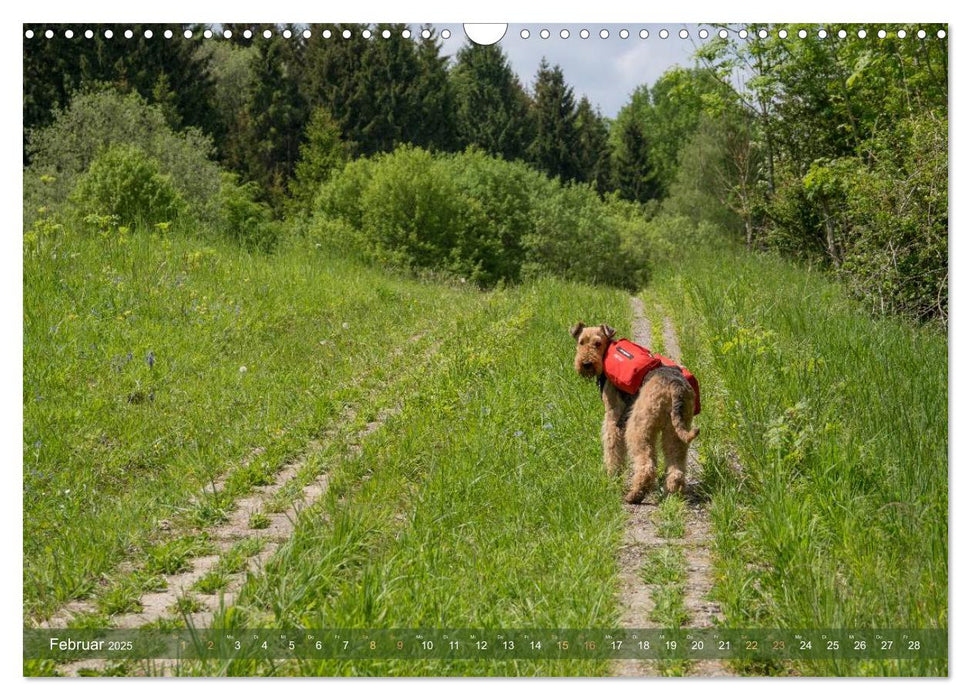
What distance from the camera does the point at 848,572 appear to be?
4195 mm

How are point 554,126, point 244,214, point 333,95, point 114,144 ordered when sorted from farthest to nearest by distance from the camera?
point 244,214 < point 114,144 < point 333,95 < point 554,126

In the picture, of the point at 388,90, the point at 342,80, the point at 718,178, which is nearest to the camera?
the point at 718,178

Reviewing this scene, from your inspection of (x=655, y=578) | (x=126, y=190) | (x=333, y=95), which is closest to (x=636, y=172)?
(x=655, y=578)

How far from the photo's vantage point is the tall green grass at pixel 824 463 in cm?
391

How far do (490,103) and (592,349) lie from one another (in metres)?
1.99

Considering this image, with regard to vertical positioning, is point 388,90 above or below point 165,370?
above

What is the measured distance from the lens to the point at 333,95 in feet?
36.5

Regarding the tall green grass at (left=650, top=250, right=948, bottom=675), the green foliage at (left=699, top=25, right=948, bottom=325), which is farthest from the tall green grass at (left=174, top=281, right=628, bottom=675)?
the green foliage at (left=699, top=25, right=948, bottom=325)

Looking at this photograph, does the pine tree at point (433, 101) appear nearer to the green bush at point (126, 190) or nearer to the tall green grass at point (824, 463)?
the tall green grass at point (824, 463)

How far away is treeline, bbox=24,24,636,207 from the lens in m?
5.01

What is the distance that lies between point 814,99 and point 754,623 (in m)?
5.08

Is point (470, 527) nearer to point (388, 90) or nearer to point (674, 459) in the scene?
point (674, 459)

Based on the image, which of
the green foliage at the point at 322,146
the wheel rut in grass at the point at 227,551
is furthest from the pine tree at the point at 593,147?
the green foliage at the point at 322,146

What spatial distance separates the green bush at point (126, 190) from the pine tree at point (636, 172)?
22.0 ft
